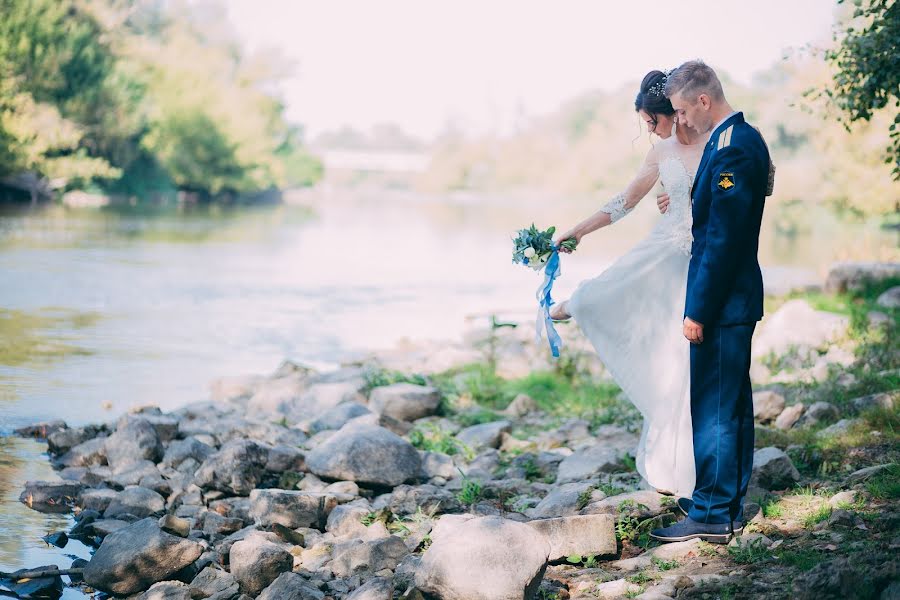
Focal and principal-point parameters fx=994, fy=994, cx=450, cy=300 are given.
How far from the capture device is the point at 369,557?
5.17 m

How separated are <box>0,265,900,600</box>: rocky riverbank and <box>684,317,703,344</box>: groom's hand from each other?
38.2 inches

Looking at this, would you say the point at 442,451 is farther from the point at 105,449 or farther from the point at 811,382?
the point at 811,382

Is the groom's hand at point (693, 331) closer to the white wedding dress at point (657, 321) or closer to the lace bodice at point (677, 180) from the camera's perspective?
the white wedding dress at point (657, 321)

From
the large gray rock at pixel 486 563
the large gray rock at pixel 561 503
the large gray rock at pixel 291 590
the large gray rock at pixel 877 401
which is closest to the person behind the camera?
the large gray rock at pixel 486 563

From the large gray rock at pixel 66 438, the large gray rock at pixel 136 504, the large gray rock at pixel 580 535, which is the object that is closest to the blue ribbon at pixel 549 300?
the large gray rock at pixel 580 535

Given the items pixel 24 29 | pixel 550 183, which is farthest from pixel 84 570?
pixel 550 183

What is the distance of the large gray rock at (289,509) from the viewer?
618 centimetres

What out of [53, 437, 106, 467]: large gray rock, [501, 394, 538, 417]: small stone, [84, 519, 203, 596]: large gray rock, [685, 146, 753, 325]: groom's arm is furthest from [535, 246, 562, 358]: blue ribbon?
[53, 437, 106, 467]: large gray rock

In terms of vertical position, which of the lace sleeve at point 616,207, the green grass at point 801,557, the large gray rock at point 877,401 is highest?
the lace sleeve at point 616,207

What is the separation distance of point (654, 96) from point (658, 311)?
43.2 inches

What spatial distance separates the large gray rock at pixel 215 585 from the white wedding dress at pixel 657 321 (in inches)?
86.9

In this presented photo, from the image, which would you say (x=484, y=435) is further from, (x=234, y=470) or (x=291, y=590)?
(x=291, y=590)

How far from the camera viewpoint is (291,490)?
679 centimetres

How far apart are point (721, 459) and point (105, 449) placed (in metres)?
5.16
